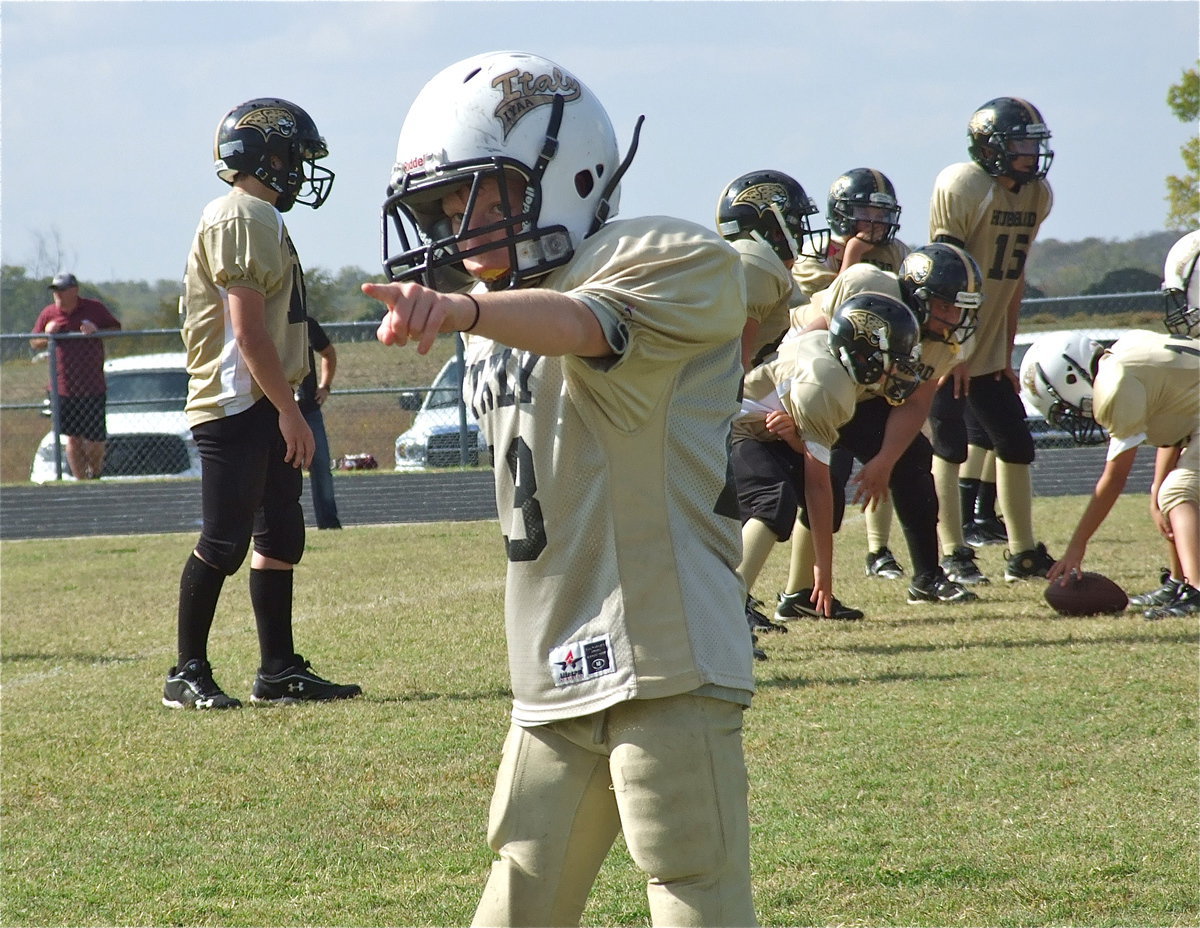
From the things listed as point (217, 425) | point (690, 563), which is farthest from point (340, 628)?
point (690, 563)

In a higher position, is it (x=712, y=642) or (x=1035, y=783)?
(x=712, y=642)

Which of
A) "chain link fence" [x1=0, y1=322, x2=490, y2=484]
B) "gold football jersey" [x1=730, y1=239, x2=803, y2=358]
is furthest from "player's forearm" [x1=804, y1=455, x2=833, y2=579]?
"chain link fence" [x1=0, y1=322, x2=490, y2=484]

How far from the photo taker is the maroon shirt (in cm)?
1593

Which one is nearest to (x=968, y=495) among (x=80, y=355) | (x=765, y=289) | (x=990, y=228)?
(x=990, y=228)

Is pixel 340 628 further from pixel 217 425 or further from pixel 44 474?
pixel 44 474

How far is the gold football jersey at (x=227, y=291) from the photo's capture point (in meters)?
5.14

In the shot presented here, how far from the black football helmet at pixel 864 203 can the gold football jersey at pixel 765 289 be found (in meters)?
2.13

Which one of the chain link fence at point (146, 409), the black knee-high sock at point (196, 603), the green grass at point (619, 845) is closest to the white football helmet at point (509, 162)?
the green grass at point (619, 845)

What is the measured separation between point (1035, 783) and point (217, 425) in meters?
3.01

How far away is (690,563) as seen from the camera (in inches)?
88.7

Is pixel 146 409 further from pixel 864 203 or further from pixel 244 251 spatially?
pixel 244 251

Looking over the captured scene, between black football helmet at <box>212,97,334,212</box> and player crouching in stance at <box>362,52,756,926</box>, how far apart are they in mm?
3100

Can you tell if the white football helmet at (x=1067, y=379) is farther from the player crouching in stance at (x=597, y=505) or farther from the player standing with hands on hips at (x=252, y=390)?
the player crouching in stance at (x=597, y=505)

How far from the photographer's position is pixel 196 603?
5246mm
